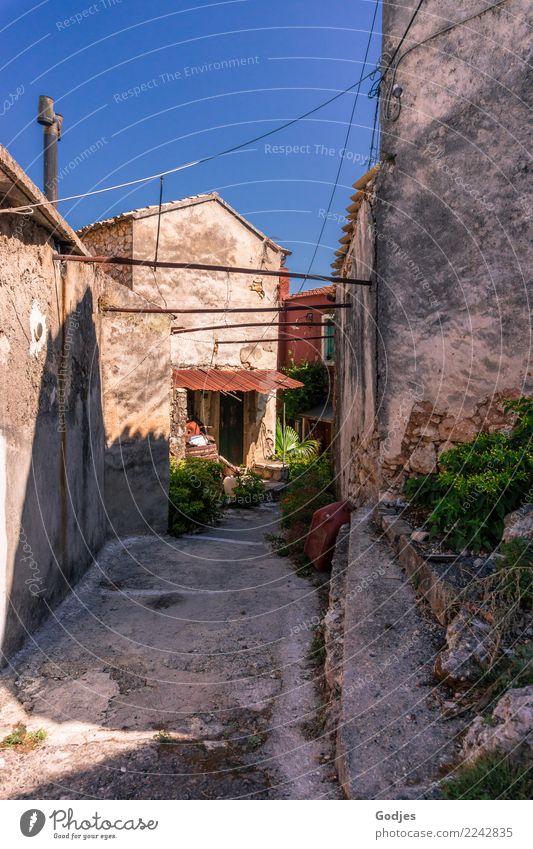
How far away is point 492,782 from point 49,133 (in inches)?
374

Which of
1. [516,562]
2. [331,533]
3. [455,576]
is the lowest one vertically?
[331,533]

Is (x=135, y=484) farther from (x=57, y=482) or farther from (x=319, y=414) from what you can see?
(x=319, y=414)

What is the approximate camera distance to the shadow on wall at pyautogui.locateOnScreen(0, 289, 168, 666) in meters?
4.73

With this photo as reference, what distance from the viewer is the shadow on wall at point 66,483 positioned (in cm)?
473

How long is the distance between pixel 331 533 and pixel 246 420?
11.9 metres

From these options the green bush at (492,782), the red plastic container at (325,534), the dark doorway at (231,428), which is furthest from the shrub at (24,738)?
the dark doorway at (231,428)

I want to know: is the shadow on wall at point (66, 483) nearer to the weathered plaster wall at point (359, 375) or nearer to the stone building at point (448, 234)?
the weathered plaster wall at point (359, 375)

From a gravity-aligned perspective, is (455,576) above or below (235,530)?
above

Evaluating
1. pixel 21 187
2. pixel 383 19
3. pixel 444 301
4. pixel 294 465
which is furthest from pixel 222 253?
pixel 21 187

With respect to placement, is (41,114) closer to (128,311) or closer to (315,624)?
(128,311)

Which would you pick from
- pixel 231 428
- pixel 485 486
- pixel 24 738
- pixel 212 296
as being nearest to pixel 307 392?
pixel 231 428

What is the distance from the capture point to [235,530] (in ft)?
35.7

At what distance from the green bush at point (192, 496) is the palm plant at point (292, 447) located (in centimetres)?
651

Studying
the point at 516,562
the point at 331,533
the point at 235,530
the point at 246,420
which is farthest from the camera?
the point at 246,420
